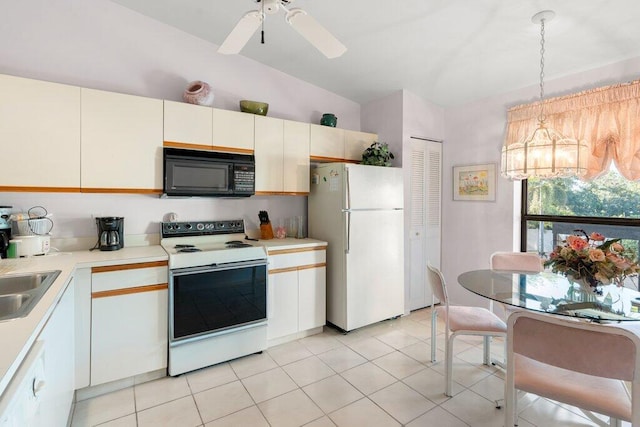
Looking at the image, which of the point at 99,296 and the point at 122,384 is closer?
the point at 99,296

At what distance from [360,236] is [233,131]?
1534mm

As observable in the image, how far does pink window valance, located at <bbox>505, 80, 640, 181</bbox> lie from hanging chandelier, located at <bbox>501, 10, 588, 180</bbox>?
0.91 m

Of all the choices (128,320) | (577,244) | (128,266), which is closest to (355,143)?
(577,244)

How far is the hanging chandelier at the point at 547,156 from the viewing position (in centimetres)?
196

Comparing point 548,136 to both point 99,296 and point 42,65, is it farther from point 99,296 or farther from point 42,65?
point 42,65

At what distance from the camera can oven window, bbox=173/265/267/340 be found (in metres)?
2.39

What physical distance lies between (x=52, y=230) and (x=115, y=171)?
684 millimetres

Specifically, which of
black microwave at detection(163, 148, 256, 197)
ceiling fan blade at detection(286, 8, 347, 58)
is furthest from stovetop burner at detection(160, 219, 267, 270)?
ceiling fan blade at detection(286, 8, 347, 58)

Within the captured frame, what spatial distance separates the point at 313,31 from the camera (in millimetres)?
1827

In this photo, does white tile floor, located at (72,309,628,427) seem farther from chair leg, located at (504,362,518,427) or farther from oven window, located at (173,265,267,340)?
chair leg, located at (504,362,518,427)

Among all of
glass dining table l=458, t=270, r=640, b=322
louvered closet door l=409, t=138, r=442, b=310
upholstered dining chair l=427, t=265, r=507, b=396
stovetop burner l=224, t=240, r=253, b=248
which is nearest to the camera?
glass dining table l=458, t=270, r=640, b=322

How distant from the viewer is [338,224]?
10.3ft

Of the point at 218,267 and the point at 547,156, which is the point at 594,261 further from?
the point at 218,267

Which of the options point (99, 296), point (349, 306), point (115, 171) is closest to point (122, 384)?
point (99, 296)
